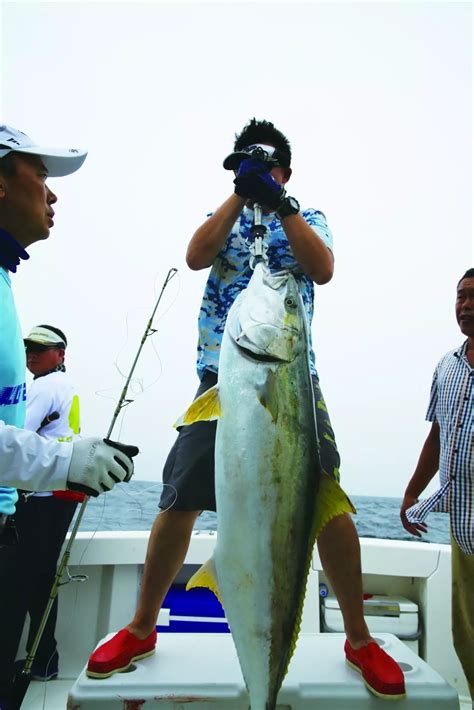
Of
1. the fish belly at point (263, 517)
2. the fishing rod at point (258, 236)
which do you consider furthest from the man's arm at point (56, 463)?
the fishing rod at point (258, 236)

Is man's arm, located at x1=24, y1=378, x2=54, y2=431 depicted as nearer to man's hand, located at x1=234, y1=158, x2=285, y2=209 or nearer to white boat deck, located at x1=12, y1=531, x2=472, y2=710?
white boat deck, located at x1=12, y1=531, x2=472, y2=710

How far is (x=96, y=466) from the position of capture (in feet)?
5.96

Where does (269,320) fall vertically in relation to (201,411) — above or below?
above

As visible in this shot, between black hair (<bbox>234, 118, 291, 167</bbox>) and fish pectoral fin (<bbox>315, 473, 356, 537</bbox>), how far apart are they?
184 centimetres

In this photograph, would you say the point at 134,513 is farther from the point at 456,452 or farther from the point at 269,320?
the point at 269,320

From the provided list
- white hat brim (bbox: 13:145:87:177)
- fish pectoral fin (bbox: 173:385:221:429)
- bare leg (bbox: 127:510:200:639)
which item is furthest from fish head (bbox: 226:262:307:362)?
white hat brim (bbox: 13:145:87:177)

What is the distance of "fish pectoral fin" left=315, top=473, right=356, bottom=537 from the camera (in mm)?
1921

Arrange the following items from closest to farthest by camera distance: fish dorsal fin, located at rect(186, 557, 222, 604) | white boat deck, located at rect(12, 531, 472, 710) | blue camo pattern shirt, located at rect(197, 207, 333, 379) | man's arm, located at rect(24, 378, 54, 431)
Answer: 1. fish dorsal fin, located at rect(186, 557, 222, 604)
2. blue camo pattern shirt, located at rect(197, 207, 333, 379)
3. white boat deck, located at rect(12, 531, 472, 710)
4. man's arm, located at rect(24, 378, 54, 431)

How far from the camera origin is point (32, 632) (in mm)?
4031

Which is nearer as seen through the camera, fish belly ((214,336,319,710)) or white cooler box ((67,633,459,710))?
fish belly ((214,336,319,710))

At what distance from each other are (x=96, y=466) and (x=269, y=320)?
85 cm

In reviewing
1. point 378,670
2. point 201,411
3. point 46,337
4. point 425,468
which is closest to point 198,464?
point 201,411

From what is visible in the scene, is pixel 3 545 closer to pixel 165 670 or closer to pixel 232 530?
pixel 165 670

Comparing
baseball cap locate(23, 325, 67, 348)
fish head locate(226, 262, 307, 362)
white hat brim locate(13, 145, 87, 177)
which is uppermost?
white hat brim locate(13, 145, 87, 177)
